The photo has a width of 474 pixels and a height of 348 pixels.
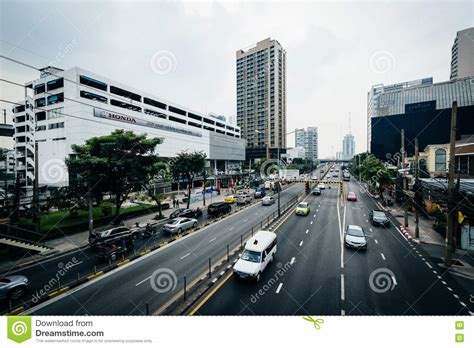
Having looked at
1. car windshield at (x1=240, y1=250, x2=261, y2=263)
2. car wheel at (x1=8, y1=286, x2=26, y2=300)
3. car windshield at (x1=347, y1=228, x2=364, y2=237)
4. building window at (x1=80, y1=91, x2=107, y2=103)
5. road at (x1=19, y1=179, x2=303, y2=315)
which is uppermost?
building window at (x1=80, y1=91, x2=107, y2=103)

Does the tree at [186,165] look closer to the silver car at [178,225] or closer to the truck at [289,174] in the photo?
the silver car at [178,225]

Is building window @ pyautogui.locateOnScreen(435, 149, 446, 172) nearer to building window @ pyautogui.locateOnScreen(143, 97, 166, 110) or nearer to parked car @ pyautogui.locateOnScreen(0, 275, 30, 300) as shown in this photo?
parked car @ pyautogui.locateOnScreen(0, 275, 30, 300)

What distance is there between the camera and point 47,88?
141 ft

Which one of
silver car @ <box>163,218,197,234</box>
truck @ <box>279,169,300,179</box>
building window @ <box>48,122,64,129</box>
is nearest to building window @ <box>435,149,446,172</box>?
truck @ <box>279,169,300,179</box>

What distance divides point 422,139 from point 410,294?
6473cm

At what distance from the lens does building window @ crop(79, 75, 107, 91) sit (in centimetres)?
4054

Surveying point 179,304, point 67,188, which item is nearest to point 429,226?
point 179,304

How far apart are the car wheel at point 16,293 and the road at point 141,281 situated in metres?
1.70

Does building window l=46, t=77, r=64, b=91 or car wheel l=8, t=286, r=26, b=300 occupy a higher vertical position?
building window l=46, t=77, r=64, b=91

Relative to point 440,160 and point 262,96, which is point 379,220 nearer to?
point 440,160

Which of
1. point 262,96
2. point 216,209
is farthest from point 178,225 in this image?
point 262,96

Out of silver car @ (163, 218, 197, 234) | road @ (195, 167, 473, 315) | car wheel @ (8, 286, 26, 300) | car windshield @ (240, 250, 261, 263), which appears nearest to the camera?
road @ (195, 167, 473, 315)

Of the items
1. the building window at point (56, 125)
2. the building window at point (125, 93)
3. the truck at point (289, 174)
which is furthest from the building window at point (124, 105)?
the truck at point (289, 174)

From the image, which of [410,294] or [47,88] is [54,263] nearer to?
[410,294]
